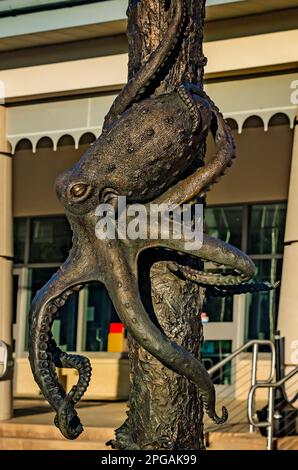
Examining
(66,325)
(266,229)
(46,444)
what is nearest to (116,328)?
(66,325)

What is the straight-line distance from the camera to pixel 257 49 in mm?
11344

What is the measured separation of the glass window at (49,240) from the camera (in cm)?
1714

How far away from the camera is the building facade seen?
37.4ft

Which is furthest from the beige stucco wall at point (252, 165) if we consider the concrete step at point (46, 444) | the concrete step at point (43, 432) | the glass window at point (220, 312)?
the concrete step at point (46, 444)

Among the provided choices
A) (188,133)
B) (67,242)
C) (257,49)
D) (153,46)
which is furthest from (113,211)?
(67,242)

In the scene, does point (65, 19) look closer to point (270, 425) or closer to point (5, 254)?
point (5, 254)

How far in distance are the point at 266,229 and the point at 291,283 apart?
4.30m

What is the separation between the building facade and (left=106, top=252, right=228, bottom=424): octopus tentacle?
813 centimetres

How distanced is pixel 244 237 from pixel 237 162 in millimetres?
1177

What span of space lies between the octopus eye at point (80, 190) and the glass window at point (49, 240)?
14113 millimetres

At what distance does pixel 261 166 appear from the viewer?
14.8 meters

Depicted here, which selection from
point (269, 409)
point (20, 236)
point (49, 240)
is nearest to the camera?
point (269, 409)

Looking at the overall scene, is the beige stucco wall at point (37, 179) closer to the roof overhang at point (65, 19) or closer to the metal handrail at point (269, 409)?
the roof overhang at point (65, 19)

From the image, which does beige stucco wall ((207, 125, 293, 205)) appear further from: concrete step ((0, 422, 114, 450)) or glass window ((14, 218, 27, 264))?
concrete step ((0, 422, 114, 450))
